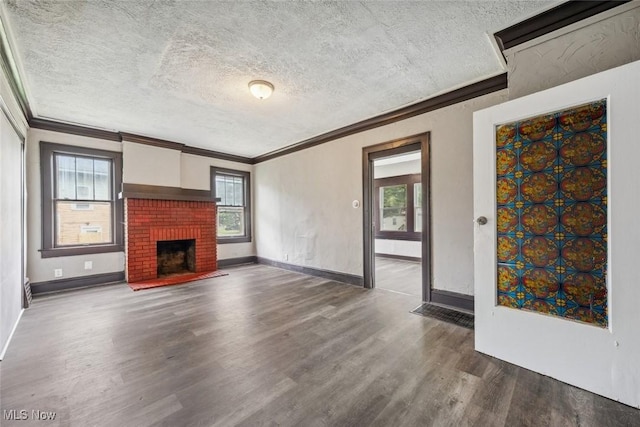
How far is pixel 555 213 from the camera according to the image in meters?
1.85

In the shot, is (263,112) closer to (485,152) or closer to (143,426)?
(485,152)

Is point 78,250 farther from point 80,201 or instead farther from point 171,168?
point 171,168

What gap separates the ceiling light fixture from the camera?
2.79 m

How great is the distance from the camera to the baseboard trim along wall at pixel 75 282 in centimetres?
384

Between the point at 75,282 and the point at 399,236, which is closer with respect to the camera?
the point at 75,282

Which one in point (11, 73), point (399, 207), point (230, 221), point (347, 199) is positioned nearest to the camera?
point (11, 73)

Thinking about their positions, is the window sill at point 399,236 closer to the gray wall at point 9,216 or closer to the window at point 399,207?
the window at point 399,207

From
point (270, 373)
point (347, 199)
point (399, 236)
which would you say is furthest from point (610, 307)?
point (399, 236)

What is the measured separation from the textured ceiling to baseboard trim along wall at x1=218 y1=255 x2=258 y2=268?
3.27 meters

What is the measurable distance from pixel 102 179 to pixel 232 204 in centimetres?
246

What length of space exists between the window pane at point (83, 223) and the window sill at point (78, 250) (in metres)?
0.11

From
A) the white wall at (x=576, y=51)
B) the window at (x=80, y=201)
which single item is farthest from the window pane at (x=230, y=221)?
the white wall at (x=576, y=51)

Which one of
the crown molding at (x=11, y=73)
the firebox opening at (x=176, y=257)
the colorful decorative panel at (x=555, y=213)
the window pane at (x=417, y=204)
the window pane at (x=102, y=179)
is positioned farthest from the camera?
the window pane at (x=417, y=204)
